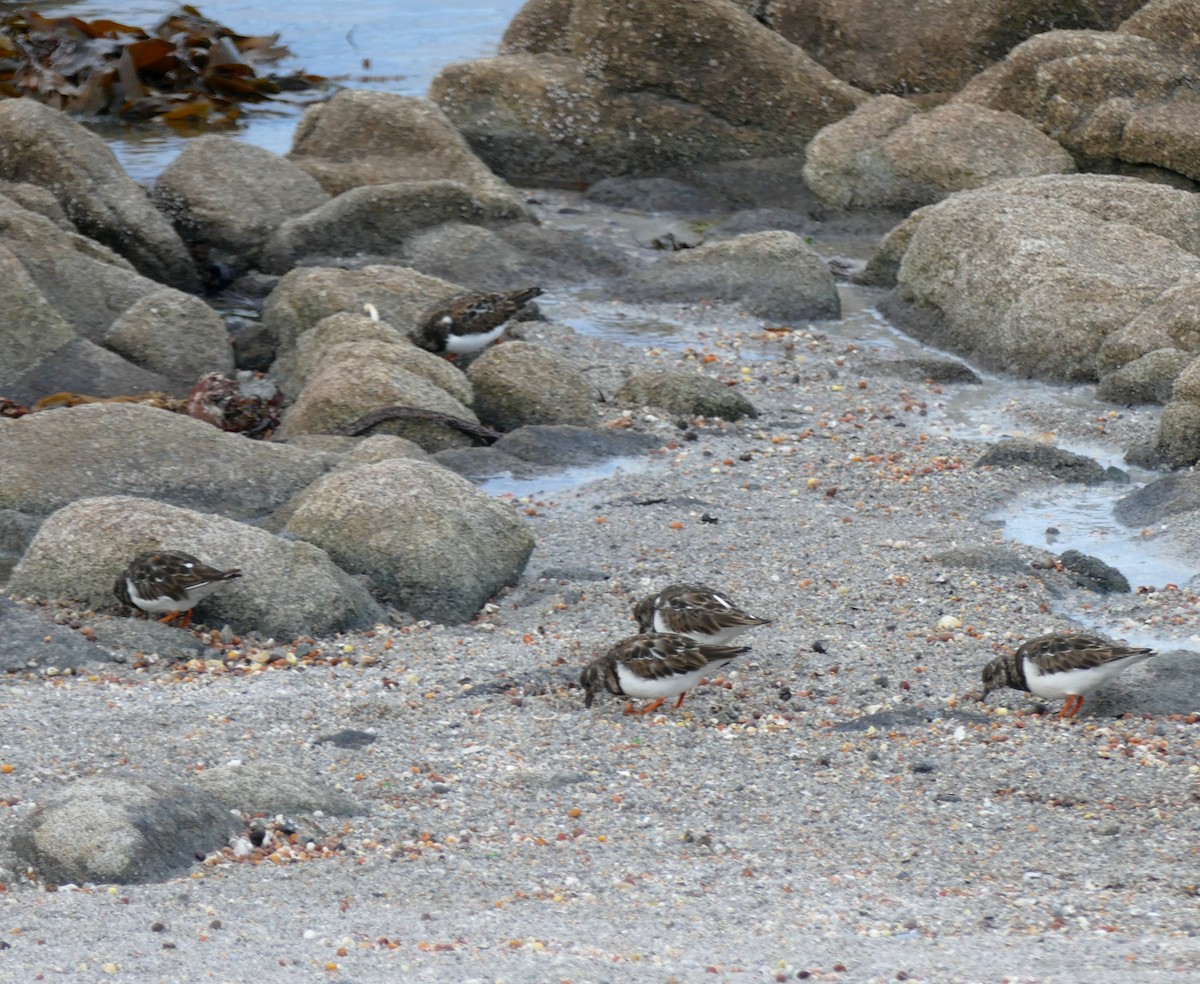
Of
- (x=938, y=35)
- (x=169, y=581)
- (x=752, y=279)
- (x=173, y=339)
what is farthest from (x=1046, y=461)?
(x=938, y=35)

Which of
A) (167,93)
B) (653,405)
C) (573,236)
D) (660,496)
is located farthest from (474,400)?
(167,93)

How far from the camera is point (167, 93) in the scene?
71.8 feet

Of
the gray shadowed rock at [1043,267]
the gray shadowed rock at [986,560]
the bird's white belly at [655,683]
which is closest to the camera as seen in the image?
the bird's white belly at [655,683]

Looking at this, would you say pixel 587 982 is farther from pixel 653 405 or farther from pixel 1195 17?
pixel 1195 17

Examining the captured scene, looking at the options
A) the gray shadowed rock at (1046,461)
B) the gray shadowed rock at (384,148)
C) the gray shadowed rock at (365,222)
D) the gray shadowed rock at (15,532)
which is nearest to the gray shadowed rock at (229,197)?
the gray shadowed rock at (365,222)

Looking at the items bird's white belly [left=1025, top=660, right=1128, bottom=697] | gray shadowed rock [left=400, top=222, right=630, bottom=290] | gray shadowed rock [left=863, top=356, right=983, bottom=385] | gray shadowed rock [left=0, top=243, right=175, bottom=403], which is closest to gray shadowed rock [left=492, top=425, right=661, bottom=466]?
gray shadowed rock [left=863, top=356, right=983, bottom=385]

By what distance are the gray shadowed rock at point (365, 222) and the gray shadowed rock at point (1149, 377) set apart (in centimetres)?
629

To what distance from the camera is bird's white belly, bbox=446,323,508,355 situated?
1194 centimetres

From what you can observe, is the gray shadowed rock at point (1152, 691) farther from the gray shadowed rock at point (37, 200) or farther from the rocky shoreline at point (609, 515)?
the gray shadowed rock at point (37, 200)

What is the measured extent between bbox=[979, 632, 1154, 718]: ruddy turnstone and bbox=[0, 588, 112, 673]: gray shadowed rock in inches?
155

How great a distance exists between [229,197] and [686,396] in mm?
5683

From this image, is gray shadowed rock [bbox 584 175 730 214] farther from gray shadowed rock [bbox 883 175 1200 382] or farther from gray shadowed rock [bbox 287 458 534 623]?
gray shadowed rock [bbox 287 458 534 623]

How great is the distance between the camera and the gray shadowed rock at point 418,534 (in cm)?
830

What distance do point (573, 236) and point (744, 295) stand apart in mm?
2396
